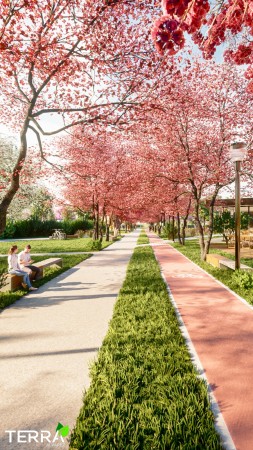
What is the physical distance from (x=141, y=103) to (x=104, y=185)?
19.3 m

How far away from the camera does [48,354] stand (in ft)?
16.3

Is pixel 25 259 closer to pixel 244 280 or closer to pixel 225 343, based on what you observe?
pixel 244 280

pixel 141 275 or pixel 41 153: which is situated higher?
pixel 41 153

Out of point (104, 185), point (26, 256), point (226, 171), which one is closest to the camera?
point (26, 256)

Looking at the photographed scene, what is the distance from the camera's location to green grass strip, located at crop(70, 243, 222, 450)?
292 cm

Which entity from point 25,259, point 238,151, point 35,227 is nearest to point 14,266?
point 25,259

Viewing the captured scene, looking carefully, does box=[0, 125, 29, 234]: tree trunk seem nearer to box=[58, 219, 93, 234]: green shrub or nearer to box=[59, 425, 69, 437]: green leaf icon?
box=[59, 425, 69, 437]: green leaf icon

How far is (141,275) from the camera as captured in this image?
11953mm

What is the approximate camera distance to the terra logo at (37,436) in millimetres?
2963

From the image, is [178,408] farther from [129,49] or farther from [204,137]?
[204,137]

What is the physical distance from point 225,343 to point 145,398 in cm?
217

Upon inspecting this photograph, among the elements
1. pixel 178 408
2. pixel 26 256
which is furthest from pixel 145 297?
pixel 178 408

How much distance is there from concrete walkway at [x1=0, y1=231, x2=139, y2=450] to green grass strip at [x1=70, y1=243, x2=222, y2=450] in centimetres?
24

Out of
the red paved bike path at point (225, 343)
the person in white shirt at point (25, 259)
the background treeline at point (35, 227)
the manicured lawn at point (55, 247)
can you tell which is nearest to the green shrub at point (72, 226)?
the background treeline at point (35, 227)
